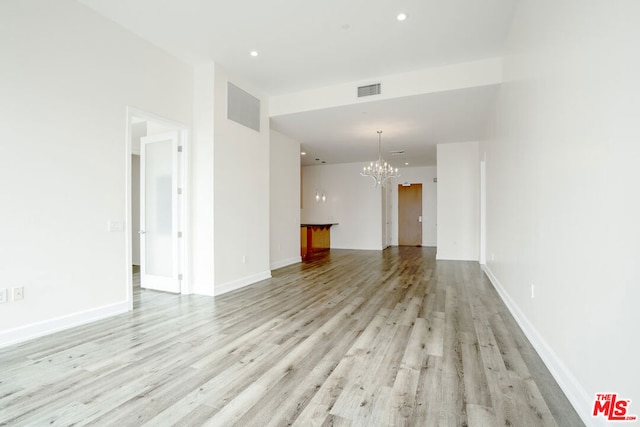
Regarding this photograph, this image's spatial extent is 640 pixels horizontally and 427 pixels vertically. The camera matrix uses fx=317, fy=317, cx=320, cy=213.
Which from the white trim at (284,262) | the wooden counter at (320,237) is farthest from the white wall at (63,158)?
the wooden counter at (320,237)

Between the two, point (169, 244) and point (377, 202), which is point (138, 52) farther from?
point (377, 202)

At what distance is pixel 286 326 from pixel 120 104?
322 cm

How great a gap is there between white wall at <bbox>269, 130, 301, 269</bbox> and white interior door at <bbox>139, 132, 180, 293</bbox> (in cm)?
240

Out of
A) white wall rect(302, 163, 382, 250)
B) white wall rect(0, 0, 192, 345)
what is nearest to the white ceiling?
white wall rect(0, 0, 192, 345)

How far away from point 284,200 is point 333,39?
3994 mm

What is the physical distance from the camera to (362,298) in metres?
4.44

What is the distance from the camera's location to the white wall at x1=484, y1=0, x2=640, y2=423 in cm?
141

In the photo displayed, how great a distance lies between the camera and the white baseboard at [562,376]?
1723 millimetres

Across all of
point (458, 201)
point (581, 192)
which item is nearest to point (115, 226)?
point (581, 192)

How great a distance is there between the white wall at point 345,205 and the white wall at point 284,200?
3.51 m

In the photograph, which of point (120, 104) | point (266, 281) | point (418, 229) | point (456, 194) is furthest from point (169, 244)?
point (418, 229)

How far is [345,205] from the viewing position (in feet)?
36.9

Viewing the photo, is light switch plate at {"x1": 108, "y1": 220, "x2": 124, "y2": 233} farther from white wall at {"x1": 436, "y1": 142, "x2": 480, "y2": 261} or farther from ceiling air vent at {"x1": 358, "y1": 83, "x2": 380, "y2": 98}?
white wall at {"x1": 436, "y1": 142, "x2": 480, "y2": 261}

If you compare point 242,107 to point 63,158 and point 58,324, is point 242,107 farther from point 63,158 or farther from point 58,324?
point 58,324
